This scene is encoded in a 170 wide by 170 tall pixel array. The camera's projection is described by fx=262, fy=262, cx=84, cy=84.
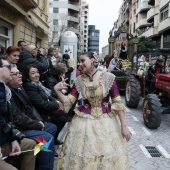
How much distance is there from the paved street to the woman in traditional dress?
3.73 ft

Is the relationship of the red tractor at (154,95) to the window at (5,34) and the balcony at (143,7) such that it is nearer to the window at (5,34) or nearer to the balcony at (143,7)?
the window at (5,34)

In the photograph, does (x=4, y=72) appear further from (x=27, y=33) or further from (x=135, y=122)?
(x=27, y=33)

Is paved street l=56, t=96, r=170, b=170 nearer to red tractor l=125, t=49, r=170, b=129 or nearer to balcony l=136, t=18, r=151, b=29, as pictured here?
red tractor l=125, t=49, r=170, b=129

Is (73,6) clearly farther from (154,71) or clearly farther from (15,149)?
(15,149)

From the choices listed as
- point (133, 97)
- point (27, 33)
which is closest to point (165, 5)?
point (27, 33)

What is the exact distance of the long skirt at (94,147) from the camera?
9.86 ft

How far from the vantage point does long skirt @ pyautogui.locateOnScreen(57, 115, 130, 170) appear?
9.86 ft

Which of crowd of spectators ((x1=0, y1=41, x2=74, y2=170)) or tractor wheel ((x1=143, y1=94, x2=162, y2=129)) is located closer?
crowd of spectators ((x1=0, y1=41, x2=74, y2=170))

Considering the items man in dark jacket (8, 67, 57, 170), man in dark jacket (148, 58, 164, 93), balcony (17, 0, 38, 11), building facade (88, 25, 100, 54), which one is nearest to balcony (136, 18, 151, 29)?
balcony (17, 0, 38, 11)

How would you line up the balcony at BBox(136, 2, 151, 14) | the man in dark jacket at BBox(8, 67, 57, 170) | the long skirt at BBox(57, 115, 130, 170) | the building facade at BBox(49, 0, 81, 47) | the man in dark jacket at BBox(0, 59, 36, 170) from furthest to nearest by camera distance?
1. the building facade at BBox(49, 0, 81, 47)
2. the balcony at BBox(136, 2, 151, 14)
3. the man in dark jacket at BBox(8, 67, 57, 170)
4. the long skirt at BBox(57, 115, 130, 170)
5. the man in dark jacket at BBox(0, 59, 36, 170)

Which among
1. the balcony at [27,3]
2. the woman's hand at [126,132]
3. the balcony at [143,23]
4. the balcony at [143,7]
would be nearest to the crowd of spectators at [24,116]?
the woman's hand at [126,132]

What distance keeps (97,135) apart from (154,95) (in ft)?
11.1

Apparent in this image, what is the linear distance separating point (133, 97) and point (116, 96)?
4.70 meters

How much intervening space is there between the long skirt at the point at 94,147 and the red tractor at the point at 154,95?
2.77 meters
